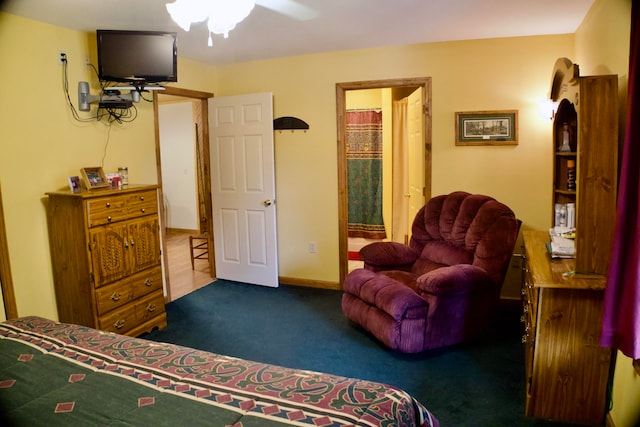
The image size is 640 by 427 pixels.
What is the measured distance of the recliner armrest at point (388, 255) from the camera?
11.9ft

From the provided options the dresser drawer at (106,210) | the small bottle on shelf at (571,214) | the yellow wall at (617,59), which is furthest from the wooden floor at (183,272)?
the yellow wall at (617,59)

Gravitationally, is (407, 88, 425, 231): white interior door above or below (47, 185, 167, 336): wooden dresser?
above

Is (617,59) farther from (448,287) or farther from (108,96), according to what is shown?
(108,96)

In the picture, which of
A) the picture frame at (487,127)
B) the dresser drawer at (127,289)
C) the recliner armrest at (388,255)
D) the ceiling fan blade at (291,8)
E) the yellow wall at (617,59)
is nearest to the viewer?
the yellow wall at (617,59)

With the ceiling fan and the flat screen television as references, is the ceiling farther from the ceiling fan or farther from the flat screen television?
the ceiling fan

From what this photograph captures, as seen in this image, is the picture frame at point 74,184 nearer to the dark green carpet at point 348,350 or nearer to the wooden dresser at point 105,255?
the wooden dresser at point 105,255

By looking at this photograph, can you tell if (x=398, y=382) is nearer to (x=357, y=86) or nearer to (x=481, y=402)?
(x=481, y=402)

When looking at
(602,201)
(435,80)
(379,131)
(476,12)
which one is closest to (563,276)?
(602,201)

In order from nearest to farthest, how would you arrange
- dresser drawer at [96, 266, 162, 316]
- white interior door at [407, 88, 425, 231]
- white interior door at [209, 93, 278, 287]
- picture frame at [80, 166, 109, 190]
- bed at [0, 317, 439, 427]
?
bed at [0, 317, 439, 427]
dresser drawer at [96, 266, 162, 316]
picture frame at [80, 166, 109, 190]
white interior door at [407, 88, 425, 231]
white interior door at [209, 93, 278, 287]

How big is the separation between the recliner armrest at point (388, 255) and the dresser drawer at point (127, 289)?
1.71 metres

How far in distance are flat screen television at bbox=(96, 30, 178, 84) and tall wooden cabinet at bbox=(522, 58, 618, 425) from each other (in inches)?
106

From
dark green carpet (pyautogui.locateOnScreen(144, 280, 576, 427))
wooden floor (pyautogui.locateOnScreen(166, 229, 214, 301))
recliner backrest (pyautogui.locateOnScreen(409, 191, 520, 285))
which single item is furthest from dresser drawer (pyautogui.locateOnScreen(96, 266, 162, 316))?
recliner backrest (pyautogui.locateOnScreen(409, 191, 520, 285))

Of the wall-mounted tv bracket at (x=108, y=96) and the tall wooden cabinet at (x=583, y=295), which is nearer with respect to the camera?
the tall wooden cabinet at (x=583, y=295)

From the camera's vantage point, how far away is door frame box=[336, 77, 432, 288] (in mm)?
4000
